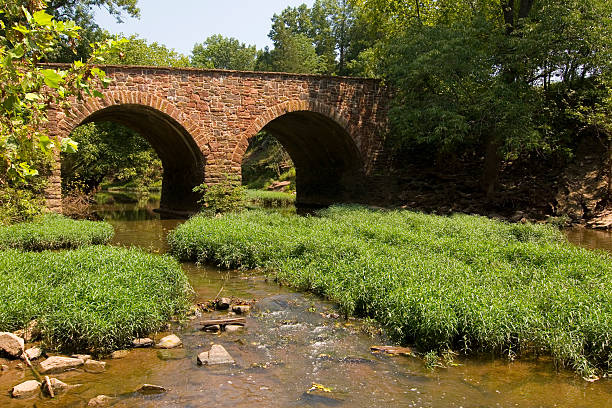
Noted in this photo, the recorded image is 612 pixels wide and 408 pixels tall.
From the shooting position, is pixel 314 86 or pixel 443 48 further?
pixel 314 86

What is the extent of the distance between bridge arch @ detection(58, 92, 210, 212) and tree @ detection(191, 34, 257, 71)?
142 feet

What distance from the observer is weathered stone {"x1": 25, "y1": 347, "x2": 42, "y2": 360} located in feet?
17.4

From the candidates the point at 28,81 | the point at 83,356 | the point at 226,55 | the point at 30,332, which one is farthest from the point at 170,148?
the point at 226,55

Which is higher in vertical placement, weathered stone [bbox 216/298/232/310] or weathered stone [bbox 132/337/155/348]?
weathered stone [bbox 216/298/232/310]

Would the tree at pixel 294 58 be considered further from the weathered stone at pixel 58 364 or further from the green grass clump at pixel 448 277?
the weathered stone at pixel 58 364

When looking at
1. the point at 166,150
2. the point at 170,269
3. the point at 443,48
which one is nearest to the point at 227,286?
the point at 170,269

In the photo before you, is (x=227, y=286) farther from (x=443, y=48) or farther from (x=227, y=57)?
(x=227, y=57)

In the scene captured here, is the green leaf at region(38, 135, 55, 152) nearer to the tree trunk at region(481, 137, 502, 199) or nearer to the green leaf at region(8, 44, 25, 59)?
the green leaf at region(8, 44, 25, 59)

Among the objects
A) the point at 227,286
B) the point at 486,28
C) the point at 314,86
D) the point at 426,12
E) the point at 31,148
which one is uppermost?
the point at 426,12

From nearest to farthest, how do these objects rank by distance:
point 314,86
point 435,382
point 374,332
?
1. point 435,382
2. point 374,332
3. point 314,86

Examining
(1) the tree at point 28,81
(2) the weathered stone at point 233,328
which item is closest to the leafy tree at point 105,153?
(2) the weathered stone at point 233,328

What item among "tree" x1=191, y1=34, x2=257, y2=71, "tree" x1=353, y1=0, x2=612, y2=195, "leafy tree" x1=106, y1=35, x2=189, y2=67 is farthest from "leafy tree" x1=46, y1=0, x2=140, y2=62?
"tree" x1=191, y1=34, x2=257, y2=71

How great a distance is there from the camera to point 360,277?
773cm

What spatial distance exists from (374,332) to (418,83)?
13.1 m
